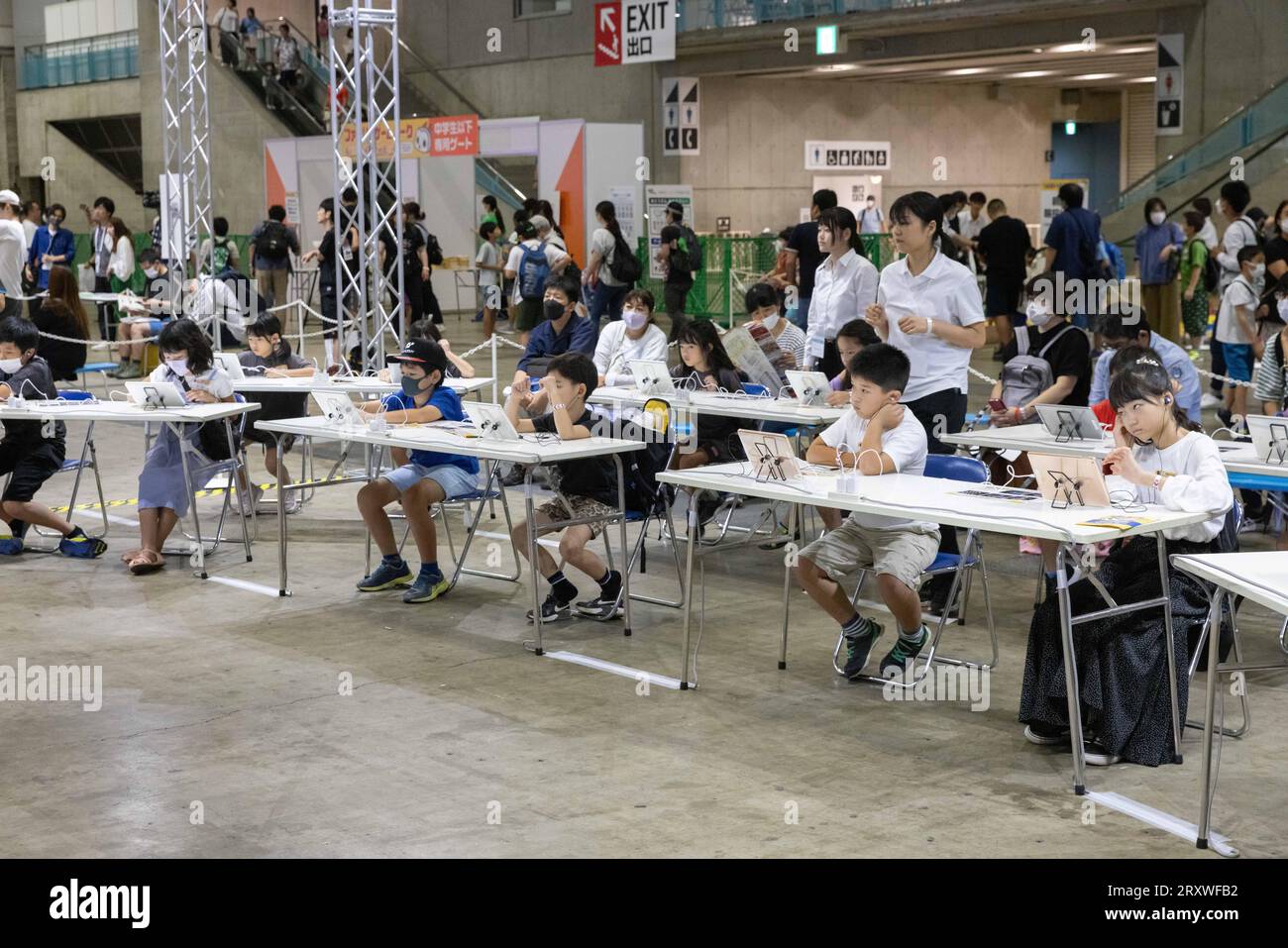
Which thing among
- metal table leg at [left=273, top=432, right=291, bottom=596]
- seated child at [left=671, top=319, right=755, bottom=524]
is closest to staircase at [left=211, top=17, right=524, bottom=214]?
seated child at [left=671, top=319, right=755, bottom=524]

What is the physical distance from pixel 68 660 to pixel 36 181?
29.7 metres

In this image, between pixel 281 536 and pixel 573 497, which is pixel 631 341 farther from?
pixel 281 536

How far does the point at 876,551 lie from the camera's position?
5461mm

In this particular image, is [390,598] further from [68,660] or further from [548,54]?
[548,54]

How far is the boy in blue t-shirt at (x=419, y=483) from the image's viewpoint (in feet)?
22.1

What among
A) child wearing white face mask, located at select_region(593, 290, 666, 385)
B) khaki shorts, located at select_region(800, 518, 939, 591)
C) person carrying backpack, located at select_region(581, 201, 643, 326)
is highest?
person carrying backpack, located at select_region(581, 201, 643, 326)

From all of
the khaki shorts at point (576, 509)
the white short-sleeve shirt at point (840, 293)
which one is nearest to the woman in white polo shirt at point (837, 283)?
the white short-sleeve shirt at point (840, 293)

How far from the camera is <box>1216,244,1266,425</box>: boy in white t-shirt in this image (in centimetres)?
1009

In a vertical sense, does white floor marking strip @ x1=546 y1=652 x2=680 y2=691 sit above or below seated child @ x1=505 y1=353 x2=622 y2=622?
below

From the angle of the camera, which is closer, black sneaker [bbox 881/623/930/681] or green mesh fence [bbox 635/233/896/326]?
black sneaker [bbox 881/623/930/681]

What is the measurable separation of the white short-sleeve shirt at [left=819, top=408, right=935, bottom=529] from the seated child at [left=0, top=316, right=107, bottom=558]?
4093mm

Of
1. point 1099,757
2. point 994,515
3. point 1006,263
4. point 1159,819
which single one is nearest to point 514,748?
point 994,515

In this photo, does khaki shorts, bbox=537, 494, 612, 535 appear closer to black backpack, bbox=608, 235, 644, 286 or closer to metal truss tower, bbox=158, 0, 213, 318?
metal truss tower, bbox=158, 0, 213, 318

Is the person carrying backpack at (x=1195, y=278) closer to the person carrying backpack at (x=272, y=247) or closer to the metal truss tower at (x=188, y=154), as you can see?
the metal truss tower at (x=188, y=154)
